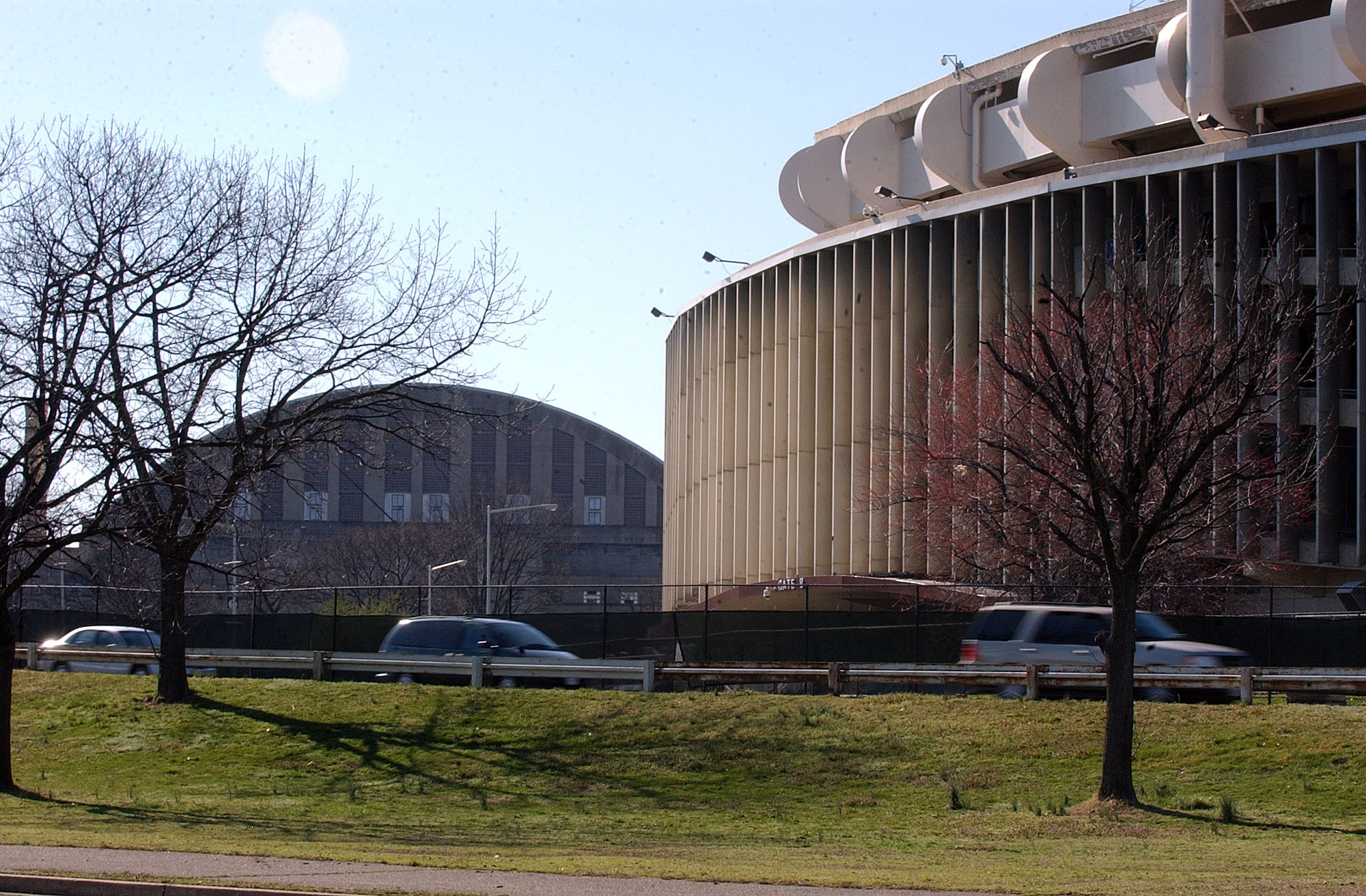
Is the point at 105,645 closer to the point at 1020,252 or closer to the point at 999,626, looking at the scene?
the point at 999,626

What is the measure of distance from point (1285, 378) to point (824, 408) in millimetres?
18723

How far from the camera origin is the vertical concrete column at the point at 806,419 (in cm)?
4875

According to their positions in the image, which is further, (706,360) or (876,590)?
(706,360)

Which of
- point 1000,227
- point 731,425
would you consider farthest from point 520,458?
point 1000,227

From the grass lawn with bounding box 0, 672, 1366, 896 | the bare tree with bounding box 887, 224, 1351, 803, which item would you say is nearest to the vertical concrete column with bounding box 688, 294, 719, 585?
the bare tree with bounding box 887, 224, 1351, 803

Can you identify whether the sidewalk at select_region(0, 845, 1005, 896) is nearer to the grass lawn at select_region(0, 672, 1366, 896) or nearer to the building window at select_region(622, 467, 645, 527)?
Answer: the grass lawn at select_region(0, 672, 1366, 896)

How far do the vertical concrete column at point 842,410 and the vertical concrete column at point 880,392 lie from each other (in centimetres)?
113

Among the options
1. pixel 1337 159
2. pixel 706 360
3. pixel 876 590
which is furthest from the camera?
pixel 706 360

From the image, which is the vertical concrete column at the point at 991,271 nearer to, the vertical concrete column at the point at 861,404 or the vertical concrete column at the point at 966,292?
the vertical concrete column at the point at 966,292

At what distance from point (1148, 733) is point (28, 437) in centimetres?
1562

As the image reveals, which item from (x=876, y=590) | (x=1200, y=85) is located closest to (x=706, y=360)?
(x=876, y=590)

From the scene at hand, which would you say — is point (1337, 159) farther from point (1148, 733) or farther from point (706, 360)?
point (706, 360)

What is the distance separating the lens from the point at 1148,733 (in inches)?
803

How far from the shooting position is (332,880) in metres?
11.0
